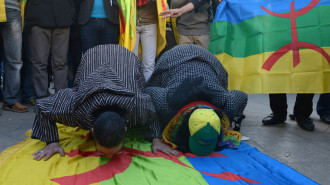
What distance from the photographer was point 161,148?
256 centimetres

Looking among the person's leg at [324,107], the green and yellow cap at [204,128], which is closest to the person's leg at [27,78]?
the green and yellow cap at [204,128]

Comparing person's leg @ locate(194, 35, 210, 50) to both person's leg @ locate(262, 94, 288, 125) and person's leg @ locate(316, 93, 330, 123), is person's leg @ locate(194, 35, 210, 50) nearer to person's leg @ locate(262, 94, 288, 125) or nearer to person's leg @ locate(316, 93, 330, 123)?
person's leg @ locate(262, 94, 288, 125)

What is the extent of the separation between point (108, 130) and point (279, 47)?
7.03 feet

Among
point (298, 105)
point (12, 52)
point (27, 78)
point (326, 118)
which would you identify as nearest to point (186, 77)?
point (298, 105)

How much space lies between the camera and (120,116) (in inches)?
85.1

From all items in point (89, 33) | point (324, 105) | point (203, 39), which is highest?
point (89, 33)

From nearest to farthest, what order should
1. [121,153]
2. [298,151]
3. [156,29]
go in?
[121,153], [298,151], [156,29]

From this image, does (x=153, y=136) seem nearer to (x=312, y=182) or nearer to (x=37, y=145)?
(x=37, y=145)

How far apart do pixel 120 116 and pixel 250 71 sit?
5.80 feet

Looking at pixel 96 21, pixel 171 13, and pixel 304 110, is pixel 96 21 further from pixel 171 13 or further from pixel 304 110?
pixel 304 110

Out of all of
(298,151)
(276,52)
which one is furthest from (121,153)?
(276,52)

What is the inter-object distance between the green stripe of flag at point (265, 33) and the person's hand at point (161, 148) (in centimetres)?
150

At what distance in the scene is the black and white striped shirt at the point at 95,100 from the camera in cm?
221

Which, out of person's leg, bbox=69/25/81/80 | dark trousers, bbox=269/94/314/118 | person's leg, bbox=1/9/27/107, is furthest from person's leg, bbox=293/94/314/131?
person's leg, bbox=1/9/27/107
